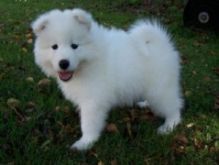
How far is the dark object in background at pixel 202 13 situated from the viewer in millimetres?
9086

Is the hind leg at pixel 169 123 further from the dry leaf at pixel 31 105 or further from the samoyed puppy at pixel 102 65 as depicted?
the dry leaf at pixel 31 105

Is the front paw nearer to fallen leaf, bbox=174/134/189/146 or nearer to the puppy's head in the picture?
the puppy's head

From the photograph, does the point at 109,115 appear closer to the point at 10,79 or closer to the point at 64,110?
the point at 64,110

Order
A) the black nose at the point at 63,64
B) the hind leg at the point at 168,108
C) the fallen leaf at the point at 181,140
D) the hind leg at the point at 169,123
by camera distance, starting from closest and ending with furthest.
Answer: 1. the black nose at the point at 63,64
2. the fallen leaf at the point at 181,140
3. the hind leg at the point at 169,123
4. the hind leg at the point at 168,108

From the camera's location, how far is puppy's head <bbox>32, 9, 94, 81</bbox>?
3953 mm

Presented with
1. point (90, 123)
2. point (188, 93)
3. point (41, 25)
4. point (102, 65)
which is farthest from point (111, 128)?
point (188, 93)

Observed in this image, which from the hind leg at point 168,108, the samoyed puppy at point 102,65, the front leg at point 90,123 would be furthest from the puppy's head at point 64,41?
the hind leg at point 168,108

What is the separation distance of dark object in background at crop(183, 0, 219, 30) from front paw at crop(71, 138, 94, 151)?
18.5 feet

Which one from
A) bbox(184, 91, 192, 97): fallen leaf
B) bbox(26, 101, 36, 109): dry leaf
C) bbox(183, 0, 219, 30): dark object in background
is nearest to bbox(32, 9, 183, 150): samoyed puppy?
bbox(26, 101, 36, 109): dry leaf

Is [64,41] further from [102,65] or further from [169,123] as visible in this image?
[169,123]

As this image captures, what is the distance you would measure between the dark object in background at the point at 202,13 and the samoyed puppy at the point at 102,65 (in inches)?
180

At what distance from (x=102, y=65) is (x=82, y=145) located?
728mm

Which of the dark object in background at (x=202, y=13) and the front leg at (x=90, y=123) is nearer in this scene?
the front leg at (x=90, y=123)

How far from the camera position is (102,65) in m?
4.28
